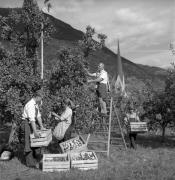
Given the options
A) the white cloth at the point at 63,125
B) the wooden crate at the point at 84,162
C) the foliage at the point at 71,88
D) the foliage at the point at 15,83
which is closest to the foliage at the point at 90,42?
the foliage at the point at 71,88

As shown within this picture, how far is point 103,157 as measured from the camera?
38.4ft

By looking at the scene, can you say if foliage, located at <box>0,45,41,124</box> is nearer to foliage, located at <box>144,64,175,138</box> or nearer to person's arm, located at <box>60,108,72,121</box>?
person's arm, located at <box>60,108,72,121</box>

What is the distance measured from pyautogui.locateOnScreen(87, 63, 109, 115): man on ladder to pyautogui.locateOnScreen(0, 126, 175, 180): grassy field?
1635 millimetres

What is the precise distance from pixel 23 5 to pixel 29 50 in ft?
5.11

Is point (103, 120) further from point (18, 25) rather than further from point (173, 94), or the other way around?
point (18, 25)

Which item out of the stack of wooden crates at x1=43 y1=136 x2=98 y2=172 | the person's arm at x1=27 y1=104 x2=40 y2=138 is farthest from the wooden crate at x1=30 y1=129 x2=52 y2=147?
the stack of wooden crates at x1=43 y1=136 x2=98 y2=172

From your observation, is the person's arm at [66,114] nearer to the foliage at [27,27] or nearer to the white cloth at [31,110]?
the white cloth at [31,110]

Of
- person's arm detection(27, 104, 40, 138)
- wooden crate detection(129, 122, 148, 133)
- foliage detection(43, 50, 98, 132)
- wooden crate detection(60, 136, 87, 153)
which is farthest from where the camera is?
wooden crate detection(129, 122, 148, 133)

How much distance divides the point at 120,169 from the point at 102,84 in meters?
3.42

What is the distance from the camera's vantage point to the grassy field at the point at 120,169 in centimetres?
888

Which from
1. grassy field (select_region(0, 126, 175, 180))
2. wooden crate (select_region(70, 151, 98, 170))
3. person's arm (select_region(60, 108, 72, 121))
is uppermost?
person's arm (select_region(60, 108, 72, 121))

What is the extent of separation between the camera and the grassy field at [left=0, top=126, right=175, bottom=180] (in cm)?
888

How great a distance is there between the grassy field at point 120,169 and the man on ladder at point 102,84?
5.37ft

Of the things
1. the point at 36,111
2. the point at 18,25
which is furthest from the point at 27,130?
the point at 18,25
